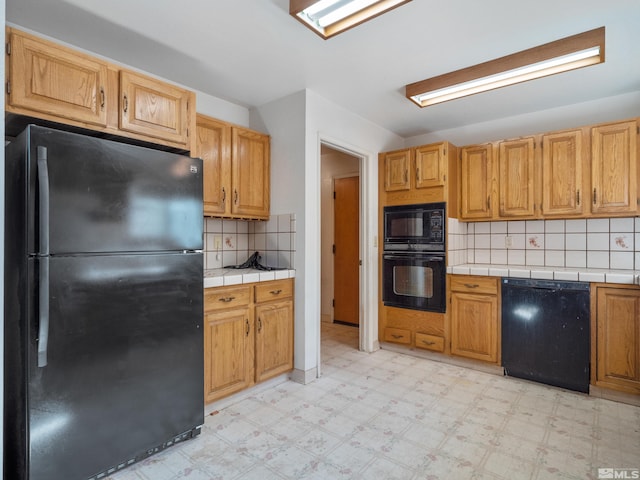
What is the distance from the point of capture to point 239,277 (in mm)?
2391

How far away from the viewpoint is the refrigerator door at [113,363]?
1442 millimetres

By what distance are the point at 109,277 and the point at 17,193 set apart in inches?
20.6

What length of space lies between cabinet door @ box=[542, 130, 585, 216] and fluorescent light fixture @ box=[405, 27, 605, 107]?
0.85 metres

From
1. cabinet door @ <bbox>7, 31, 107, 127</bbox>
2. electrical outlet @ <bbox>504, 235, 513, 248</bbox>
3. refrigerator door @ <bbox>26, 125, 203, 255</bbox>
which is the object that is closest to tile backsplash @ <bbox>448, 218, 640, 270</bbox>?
electrical outlet @ <bbox>504, 235, 513, 248</bbox>

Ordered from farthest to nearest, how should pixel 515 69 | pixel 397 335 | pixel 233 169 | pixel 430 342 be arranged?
pixel 397 335
pixel 430 342
pixel 233 169
pixel 515 69

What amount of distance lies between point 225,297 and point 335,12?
1.84 m

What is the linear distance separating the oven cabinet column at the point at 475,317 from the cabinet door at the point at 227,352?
1.91m

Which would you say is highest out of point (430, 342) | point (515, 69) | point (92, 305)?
point (515, 69)

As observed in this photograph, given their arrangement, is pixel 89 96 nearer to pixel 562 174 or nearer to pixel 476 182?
pixel 476 182

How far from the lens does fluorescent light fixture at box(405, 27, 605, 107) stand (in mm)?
2019

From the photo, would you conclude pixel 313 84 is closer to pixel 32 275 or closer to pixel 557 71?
pixel 557 71

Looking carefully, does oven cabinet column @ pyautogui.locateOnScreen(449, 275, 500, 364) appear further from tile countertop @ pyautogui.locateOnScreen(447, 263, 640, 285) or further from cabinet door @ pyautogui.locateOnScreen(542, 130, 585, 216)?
cabinet door @ pyautogui.locateOnScreen(542, 130, 585, 216)


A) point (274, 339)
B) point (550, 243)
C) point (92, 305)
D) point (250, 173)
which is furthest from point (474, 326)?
point (92, 305)

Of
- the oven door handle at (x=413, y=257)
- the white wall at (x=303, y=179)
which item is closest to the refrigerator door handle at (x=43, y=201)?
the white wall at (x=303, y=179)
